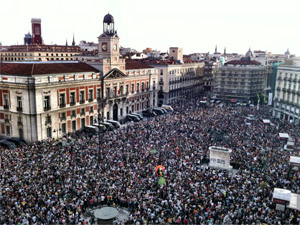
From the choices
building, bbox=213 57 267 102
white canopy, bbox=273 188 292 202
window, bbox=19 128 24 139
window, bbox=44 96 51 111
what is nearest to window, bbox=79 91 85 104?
window, bbox=44 96 51 111

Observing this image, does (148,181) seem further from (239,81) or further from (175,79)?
(239,81)

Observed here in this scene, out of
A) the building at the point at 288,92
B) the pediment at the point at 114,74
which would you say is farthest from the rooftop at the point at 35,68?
the building at the point at 288,92

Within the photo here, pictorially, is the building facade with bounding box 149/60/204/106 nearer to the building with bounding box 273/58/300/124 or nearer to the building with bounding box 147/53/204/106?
the building with bounding box 147/53/204/106

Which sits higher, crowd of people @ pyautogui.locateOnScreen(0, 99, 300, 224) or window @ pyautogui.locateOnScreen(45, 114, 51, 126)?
window @ pyautogui.locateOnScreen(45, 114, 51, 126)

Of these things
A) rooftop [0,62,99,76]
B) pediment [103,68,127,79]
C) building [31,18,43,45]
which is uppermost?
building [31,18,43,45]

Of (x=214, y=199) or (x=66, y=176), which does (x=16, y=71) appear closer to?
(x=66, y=176)

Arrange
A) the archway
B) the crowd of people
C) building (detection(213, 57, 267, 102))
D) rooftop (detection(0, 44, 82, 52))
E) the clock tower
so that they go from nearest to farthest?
1. the crowd of people
2. the clock tower
3. the archway
4. building (detection(213, 57, 267, 102))
5. rooftop (detection(0, 44, 82, 52))

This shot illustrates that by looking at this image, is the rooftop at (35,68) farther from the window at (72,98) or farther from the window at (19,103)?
the window at (72,98)
